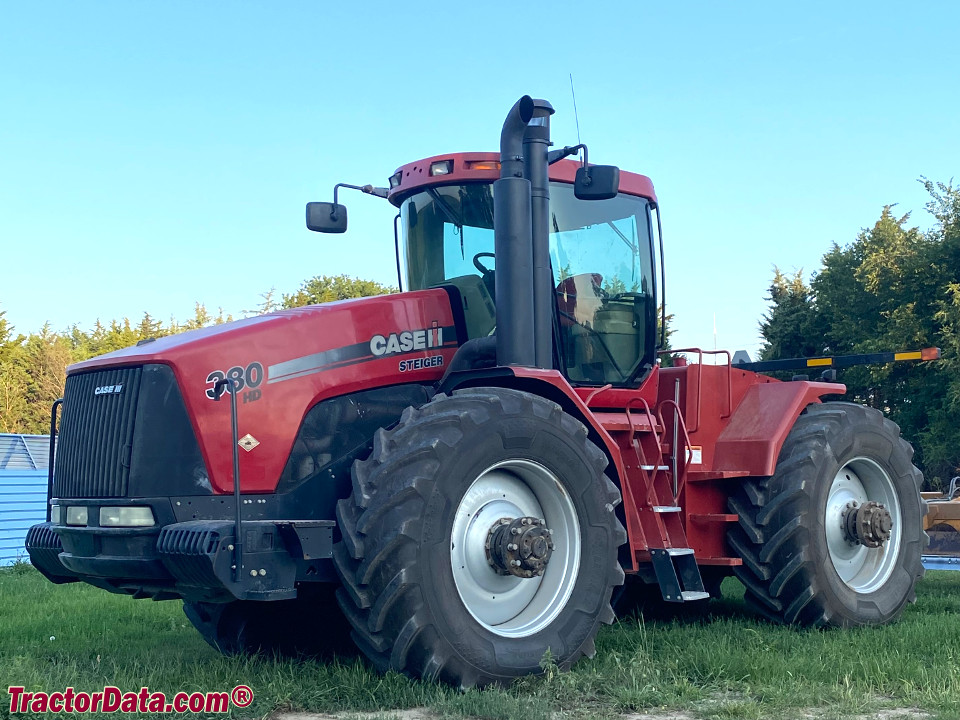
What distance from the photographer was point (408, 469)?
512cm

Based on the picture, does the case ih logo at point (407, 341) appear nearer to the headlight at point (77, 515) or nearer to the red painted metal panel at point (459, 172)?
the red painted metal panel at point (459, 172)

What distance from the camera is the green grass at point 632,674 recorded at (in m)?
4.89

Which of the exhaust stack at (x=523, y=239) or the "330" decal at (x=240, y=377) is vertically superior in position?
the exhaust stack at (x=523, y=239)

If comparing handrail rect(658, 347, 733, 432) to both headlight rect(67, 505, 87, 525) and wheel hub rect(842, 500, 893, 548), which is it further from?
headlight rect(67, 505, 87, 525)

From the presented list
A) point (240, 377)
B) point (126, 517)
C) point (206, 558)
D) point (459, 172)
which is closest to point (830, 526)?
point (459, 172)

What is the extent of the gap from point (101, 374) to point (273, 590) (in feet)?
5.41

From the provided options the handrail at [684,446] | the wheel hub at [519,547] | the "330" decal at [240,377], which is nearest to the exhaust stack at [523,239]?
the wheel hub at [519,547]

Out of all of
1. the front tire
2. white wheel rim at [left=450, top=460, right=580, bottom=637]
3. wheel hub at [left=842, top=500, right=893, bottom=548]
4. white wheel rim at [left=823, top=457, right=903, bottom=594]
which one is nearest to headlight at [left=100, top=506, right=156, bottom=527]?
the front tire

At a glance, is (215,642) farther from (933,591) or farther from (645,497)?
(933,591)

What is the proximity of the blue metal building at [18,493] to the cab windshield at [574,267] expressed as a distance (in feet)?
33.3

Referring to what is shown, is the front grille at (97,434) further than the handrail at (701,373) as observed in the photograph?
No

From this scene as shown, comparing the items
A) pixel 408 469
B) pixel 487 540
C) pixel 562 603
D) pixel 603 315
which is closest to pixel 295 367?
pixel 408 469

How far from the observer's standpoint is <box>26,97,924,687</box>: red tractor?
509 centimetres

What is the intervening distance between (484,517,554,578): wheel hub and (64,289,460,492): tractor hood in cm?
115
